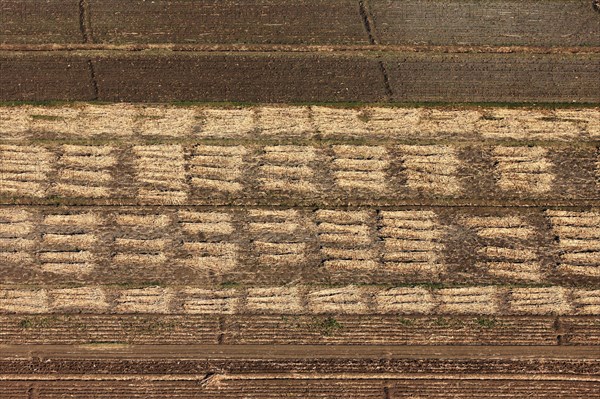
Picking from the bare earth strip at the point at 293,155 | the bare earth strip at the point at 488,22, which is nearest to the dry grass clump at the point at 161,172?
the bare earth strip at the point at 293,155

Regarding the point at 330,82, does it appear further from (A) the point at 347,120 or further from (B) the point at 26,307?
(B) the point at 26,307

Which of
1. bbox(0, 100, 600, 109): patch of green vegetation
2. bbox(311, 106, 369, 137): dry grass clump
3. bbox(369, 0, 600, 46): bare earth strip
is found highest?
bbox(369, 0, 600, 46): bare earth strip

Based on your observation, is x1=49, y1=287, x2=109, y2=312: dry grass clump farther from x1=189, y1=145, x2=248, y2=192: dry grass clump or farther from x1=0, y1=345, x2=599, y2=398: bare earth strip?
x1=189, y1=145, x2=248, y2=192: dry grass clump

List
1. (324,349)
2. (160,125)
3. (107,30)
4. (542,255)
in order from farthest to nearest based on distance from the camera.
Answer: (107,30), (160,125), (542,255), (324,349)

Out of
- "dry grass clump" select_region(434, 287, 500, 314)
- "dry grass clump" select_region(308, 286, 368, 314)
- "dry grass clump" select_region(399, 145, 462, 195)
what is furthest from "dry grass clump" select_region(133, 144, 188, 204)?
"dry grass clump" select_region(434, 287, 500, 314)

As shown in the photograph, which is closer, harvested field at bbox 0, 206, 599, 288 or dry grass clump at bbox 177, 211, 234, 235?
harvested field at bbox 0, 206, 599, 288

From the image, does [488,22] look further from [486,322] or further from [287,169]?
[486,322]

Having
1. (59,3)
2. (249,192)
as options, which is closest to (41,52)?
(59,3)

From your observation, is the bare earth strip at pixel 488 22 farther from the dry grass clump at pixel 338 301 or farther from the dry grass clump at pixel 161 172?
the dry grass clump at pixel 338 301
